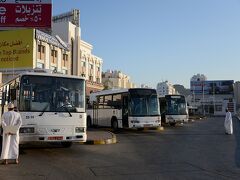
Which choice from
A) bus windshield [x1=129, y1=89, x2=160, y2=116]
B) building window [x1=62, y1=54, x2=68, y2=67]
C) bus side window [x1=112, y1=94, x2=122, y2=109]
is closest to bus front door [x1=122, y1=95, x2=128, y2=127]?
bus windshield [x1=129, y1=89, x2=160, y2=116]

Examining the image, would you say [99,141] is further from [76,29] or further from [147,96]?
[76,29]

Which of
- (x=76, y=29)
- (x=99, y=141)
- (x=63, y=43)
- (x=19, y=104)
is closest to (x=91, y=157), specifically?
(x=19, y=104)

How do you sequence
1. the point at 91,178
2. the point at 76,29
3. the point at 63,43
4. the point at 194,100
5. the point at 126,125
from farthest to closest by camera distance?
the point at 194,100 → the point at 76,29 → the point at 63,43 → the point at 126,125 → the point at 91,178

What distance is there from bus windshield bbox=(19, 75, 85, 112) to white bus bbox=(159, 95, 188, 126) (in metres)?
21.9

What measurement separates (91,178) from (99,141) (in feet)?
27.5

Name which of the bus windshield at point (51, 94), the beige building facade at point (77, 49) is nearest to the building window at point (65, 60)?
the beige building facade at point (77, 49)

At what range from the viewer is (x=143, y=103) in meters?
26.2

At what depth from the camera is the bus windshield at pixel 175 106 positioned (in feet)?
119

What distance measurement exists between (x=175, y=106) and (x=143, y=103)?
10801 millimetres

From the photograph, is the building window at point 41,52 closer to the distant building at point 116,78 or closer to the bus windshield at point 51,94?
the bus windshield at point 51,94

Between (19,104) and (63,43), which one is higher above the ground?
(63,43)

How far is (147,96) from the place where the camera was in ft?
86.9

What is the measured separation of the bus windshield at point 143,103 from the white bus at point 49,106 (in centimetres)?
1127

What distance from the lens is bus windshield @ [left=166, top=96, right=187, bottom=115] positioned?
36.2 metres
